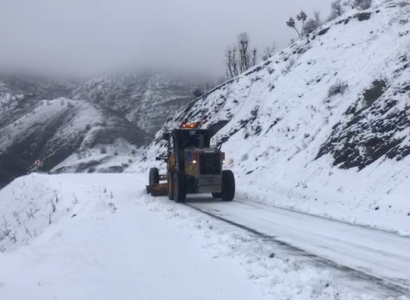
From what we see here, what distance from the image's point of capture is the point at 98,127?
4368 inches

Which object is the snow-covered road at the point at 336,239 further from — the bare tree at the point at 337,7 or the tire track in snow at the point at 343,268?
the bare tree at the point at 337,7

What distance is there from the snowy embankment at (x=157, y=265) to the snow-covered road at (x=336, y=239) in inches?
34.0

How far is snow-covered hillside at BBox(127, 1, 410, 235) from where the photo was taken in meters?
17.5

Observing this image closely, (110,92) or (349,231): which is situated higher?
(110,92)

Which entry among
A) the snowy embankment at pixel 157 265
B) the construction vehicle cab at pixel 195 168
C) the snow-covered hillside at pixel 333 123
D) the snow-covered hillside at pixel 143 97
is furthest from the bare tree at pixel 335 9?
the snow-covered hillside at pixel 143 97

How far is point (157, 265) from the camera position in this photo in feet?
29.9

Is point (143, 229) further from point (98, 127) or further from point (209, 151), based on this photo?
point (98, 127)

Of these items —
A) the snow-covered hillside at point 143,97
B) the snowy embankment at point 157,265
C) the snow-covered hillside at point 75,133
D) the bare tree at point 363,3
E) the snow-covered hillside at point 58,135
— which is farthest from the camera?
the snow-covered hillside at point 143,97

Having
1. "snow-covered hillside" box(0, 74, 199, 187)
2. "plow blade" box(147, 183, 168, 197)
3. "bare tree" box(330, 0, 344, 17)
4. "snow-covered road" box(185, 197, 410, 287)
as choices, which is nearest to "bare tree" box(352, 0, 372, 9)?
"bare tree" box(330, 0, 344, 17)

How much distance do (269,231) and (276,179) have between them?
1204 centimetres

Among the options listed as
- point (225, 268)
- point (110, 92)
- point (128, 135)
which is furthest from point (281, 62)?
point (110, 92)

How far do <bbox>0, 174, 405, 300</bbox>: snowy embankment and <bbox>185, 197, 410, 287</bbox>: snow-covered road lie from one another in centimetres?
86

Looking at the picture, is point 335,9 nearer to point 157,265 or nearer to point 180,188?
point 180,188

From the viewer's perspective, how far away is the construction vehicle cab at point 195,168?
19.4 meters
